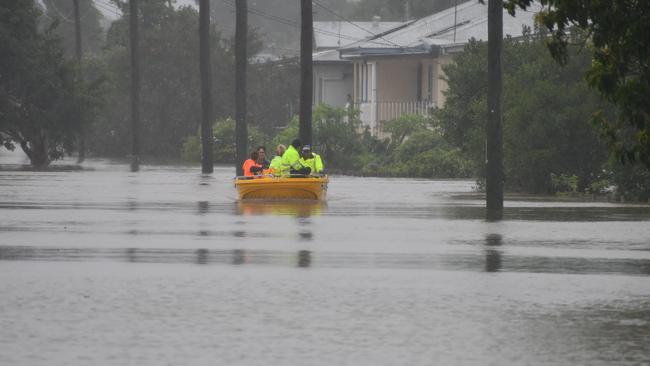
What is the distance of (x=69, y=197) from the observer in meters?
39.5

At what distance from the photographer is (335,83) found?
85.8m

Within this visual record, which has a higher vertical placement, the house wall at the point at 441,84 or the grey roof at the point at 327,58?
the grey roof at the point at 327,58

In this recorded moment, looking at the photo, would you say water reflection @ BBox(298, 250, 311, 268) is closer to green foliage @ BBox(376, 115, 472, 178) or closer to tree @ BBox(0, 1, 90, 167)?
green foliage @ BBox(376, 115, 472, 178)

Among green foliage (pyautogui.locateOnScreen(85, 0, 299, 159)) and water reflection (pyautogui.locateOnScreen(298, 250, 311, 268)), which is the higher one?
green foliage (pyautogui.locateOnScreen(85, 0, 299, 159))

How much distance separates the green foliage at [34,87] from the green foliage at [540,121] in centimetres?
2476

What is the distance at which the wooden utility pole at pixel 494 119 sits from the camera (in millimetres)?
31438

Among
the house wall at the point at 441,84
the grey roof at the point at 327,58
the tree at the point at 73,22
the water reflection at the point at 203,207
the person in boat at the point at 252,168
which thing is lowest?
the water reflection at the point at 203,207

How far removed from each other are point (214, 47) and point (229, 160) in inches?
669

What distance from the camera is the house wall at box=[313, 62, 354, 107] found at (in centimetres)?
8544

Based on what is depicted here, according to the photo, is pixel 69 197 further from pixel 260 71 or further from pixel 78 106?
pixel 260 71

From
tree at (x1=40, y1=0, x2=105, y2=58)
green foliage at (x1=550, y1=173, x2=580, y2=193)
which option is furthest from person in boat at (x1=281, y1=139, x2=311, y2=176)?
tree at (x1=40, y1=0, x2=105, y2=58)

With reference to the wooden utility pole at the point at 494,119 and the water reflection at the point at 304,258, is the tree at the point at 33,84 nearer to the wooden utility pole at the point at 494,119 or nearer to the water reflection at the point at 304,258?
the wooden utility pole at the point at 494,119

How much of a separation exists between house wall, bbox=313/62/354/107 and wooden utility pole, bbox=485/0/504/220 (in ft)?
172

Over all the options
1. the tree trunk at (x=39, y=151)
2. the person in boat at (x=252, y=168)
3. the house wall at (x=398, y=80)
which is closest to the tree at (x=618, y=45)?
the person in boat at (x=252, y=168)
